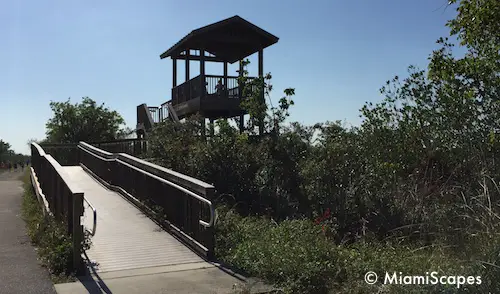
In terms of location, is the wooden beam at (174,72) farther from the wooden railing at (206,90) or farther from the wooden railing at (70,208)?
the wooden railing at (70,208)

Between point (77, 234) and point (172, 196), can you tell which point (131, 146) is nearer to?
point (172, 196)

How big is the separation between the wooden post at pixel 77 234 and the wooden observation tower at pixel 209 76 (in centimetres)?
1243

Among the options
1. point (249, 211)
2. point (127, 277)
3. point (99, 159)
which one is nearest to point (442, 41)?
point (249, 211)

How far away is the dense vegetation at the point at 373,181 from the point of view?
19.7ft

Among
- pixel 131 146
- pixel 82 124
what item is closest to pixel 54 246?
pixel 131 146

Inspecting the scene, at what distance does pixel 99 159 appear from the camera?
1484 centimetres

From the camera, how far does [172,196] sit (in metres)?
8.86

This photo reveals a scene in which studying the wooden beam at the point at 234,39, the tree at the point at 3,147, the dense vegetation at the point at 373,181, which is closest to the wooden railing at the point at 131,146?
the dense vegetation at the point at 373,181

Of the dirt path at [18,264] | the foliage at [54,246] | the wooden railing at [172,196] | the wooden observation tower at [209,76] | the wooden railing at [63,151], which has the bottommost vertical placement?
the dirt path at [18,264]

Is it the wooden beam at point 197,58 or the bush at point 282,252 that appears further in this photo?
the wooden beam at point 197,58

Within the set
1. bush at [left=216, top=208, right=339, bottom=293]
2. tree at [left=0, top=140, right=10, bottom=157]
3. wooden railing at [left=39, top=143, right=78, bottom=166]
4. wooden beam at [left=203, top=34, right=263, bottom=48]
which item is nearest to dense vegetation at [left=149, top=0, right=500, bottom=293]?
bush at [left=216, top=208, right=339, bottom=293]

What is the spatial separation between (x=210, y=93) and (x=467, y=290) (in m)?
16.6

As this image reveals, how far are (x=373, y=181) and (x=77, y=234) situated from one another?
21.5 feet

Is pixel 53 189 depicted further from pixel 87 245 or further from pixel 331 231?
pixel 331 231
